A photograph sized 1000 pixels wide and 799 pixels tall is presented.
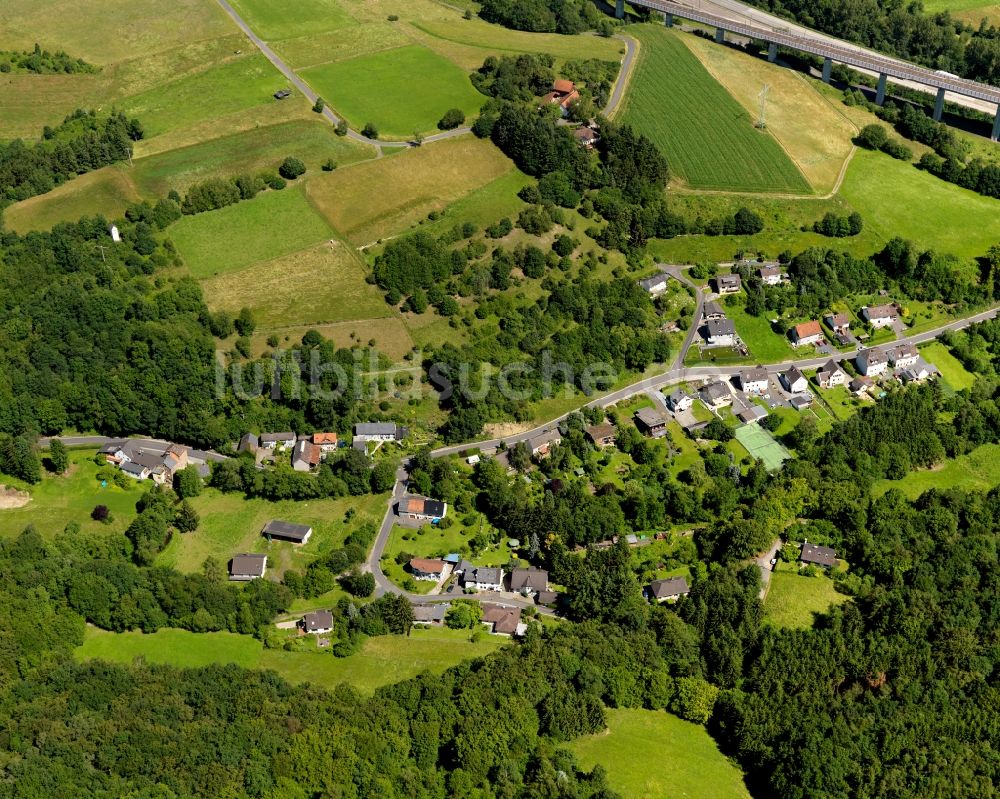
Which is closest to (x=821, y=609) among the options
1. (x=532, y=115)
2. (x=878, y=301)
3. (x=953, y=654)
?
(x=953, y=654)

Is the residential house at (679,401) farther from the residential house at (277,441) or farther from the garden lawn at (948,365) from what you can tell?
the residential house at (277,441)

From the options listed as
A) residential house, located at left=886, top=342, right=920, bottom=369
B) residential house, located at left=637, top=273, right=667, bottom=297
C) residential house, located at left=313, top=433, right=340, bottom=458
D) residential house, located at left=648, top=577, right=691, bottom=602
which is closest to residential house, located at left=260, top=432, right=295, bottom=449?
residential house, located at left=313, top=433, right=340, bottom=458

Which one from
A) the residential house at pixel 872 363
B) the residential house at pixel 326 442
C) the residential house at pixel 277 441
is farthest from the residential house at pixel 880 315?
the residential house at pixel 277 441

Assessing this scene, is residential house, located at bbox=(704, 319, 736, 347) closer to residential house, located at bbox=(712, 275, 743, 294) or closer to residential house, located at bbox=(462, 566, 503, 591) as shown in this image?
residential house, located at bbox=(712, 275, 743, 294)

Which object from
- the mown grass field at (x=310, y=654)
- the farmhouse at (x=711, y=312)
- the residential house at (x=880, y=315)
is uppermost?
the residential house at (x=880, y=315)

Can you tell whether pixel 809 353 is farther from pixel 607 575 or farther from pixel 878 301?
pixel 607 575

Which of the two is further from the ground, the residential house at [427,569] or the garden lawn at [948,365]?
the garden lawn at [948,365]

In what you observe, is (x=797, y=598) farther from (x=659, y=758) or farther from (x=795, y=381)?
(x=795, y=381)
